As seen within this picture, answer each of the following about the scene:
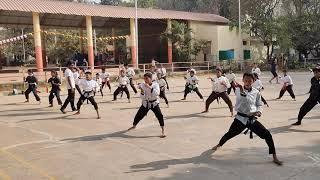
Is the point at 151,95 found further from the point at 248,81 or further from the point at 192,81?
the point at 192,81

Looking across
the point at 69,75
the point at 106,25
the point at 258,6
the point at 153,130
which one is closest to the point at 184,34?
the point at 106,25

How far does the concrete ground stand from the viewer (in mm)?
7109

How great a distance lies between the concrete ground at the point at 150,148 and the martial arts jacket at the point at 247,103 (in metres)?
0.84

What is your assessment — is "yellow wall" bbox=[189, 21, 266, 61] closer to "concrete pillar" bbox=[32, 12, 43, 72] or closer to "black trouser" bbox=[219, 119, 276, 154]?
"concrete pillar" bbox=[32, 12, 43, 72]

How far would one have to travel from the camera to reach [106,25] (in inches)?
1554

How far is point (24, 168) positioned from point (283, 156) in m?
4.61

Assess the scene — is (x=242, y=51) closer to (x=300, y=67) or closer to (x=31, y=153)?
(x=300, y=67)

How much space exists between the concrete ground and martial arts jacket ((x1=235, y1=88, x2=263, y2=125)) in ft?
2.76

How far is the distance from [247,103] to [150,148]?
2.34 metres

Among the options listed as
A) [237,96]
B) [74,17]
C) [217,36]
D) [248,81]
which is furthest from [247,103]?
[217,36]

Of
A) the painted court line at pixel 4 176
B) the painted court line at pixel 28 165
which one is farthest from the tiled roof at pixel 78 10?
the painted court line at pixel 4 176

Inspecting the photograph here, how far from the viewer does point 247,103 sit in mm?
7629

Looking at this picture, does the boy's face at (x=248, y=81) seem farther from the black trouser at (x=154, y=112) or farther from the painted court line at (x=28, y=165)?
the painted court line at (x=28, y=165)

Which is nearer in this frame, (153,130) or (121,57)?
(153,130)
